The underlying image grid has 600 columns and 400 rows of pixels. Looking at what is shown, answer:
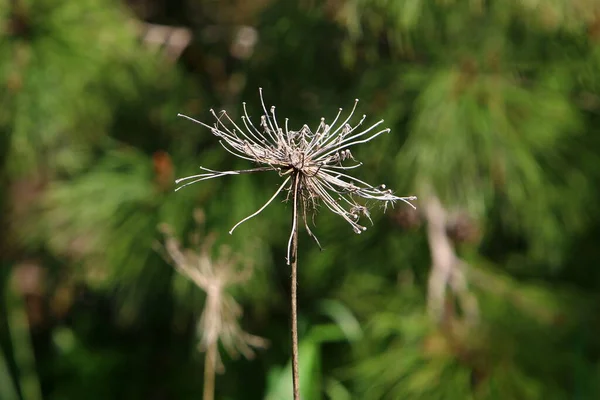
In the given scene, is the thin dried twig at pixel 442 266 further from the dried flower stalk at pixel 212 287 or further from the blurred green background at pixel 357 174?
the dried flower stalk at pixel 212 287

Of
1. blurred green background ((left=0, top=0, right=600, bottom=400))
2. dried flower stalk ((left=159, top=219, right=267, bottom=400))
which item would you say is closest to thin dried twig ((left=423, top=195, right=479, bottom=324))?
blurred green background ((left=0, top=0, right=600, bottom=400))

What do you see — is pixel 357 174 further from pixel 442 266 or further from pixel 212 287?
pixel 212 287

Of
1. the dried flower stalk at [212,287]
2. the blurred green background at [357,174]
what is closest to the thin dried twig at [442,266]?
the blurred green background at [357,174]

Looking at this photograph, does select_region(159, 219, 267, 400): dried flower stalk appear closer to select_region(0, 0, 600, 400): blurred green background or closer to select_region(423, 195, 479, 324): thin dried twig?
select_region(0, 0, 600, 400): blurred green background

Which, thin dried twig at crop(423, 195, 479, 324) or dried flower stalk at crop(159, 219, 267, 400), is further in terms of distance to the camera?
thin dried twig at crop(423, 195, 479, 324)

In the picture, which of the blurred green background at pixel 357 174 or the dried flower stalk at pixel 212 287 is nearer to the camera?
the dried flower stalk at pixel 212 287

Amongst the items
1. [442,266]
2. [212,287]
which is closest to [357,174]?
[442,266]

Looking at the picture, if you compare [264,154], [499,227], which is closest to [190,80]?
[499,227]

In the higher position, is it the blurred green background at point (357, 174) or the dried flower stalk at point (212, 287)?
the blurred green background at point (357, 174)
